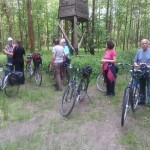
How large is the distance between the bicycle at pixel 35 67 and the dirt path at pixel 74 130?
11.8 feet

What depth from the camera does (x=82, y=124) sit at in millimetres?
6785

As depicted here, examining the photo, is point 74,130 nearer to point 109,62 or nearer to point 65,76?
point 109,62

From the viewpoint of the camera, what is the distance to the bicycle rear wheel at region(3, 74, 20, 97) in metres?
9.16

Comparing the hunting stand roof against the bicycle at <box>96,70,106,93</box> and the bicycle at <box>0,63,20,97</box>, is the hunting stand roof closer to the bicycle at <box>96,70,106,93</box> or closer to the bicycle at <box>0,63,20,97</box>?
the bicycle at <box>96,70,106,93</box>

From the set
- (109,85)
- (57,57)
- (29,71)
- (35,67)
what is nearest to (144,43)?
(109,85)

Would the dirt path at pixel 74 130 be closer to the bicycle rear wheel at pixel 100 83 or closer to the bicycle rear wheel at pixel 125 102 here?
the bicycle rear wheel at pixel 125 102

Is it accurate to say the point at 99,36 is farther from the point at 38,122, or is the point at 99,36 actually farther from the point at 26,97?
the point at 38,122

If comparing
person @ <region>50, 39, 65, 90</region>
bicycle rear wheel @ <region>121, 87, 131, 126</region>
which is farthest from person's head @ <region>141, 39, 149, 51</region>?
person @ <region>50, 39, 65, 90</region>

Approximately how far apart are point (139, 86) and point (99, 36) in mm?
12988

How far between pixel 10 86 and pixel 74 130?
403 centimetres

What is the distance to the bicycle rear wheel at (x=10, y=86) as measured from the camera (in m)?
9.16

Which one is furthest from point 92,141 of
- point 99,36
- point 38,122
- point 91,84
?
point 99,36

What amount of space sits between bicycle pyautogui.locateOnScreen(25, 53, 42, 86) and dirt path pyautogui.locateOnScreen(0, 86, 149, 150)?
359 cm

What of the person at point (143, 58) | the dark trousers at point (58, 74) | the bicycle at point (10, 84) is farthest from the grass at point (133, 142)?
the bicycle at point (10, 84)
